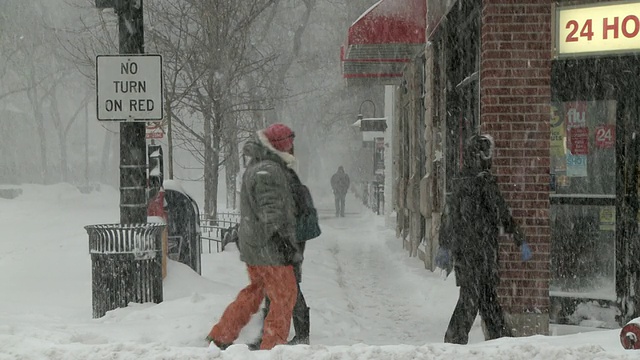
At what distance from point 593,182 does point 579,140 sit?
46 centimetres

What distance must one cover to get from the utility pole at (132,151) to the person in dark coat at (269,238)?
2.09 metres

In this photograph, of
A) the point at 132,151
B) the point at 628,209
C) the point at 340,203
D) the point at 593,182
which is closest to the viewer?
the point at 628,209

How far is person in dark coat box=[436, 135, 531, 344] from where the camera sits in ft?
21.4

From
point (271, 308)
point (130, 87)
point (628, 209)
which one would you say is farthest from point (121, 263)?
point (628, 209)

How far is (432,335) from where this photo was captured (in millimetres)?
7988

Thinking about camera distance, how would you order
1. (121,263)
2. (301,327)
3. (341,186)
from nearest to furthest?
(301,327) → (121,263) → (341,186)

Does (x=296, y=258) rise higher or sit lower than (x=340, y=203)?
higher

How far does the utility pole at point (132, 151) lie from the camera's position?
7.89 meters

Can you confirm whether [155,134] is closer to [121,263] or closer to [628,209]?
[121,263]

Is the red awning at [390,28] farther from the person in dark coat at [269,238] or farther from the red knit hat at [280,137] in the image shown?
the person in dark coat at [269,238]

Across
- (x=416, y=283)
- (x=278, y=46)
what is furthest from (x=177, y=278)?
(x=278, y=46)

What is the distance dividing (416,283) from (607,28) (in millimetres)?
5003

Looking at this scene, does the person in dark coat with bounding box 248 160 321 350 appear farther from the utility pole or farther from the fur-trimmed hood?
the utility pole

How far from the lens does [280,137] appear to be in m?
6.22
